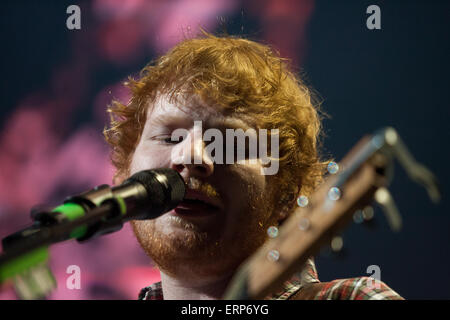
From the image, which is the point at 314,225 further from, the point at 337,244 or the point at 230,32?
the point at 230,32

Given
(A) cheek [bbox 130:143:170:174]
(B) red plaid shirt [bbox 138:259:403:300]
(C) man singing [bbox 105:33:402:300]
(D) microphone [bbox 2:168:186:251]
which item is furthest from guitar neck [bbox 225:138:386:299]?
(A) cheek [bbox 130:143:170:174]

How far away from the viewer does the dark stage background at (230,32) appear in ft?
6.42

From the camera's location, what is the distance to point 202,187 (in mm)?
1325

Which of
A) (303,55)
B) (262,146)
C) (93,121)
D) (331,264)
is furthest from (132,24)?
(331,264)

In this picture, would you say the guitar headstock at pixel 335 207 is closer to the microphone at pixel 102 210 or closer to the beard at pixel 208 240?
the microphone at pixel 102 210

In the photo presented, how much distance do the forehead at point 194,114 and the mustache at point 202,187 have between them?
210mm

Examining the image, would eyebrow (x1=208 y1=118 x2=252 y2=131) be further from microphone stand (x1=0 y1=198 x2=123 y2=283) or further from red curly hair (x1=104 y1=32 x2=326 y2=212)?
microphone stand (x1=0 y1=198 x2=123 y2=283)

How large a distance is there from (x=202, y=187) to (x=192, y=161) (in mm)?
79

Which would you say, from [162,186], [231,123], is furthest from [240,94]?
[162,186]

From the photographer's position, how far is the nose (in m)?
1.32

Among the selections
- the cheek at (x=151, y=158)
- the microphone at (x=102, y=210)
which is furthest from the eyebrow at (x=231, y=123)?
the microphone at (x=102, y=210)

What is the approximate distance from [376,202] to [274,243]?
0.61ft

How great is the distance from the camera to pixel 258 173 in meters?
1.45
